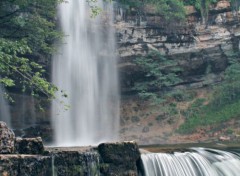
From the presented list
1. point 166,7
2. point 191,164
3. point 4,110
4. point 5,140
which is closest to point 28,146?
point 5,140

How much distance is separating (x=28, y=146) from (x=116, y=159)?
8.63 ft

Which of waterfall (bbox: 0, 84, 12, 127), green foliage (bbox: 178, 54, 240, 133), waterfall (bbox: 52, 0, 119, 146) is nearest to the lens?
waterfall (bbox: 0, 84, 12, 127)

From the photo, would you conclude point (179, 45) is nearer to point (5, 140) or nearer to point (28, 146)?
point (28, 146)

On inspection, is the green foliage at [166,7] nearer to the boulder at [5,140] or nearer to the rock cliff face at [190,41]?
the rock cliff face at [190,41]

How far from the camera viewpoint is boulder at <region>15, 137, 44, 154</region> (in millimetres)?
8766

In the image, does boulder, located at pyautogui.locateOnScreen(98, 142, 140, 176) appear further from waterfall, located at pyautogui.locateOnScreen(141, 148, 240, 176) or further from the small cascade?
waterfall, located at pyautogui.locateOnScreen(141, 148, 240, 176)

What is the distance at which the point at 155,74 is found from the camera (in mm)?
26812

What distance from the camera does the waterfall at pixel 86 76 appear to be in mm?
25953

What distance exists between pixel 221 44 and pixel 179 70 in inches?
152

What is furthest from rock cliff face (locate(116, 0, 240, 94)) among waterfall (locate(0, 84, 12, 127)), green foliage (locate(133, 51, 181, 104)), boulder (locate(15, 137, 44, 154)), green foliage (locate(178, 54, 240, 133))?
boulder (locate(15, 137, 44, 154))

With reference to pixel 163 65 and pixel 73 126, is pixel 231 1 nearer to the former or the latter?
pixel 163 65

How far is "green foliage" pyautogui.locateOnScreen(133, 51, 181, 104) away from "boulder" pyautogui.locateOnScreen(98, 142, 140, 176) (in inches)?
632

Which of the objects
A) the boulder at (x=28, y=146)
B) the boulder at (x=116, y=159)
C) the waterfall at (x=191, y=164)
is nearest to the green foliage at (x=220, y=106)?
the waterfall at (x=191, y=164)

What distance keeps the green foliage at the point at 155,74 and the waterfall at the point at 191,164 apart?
43.8ft
